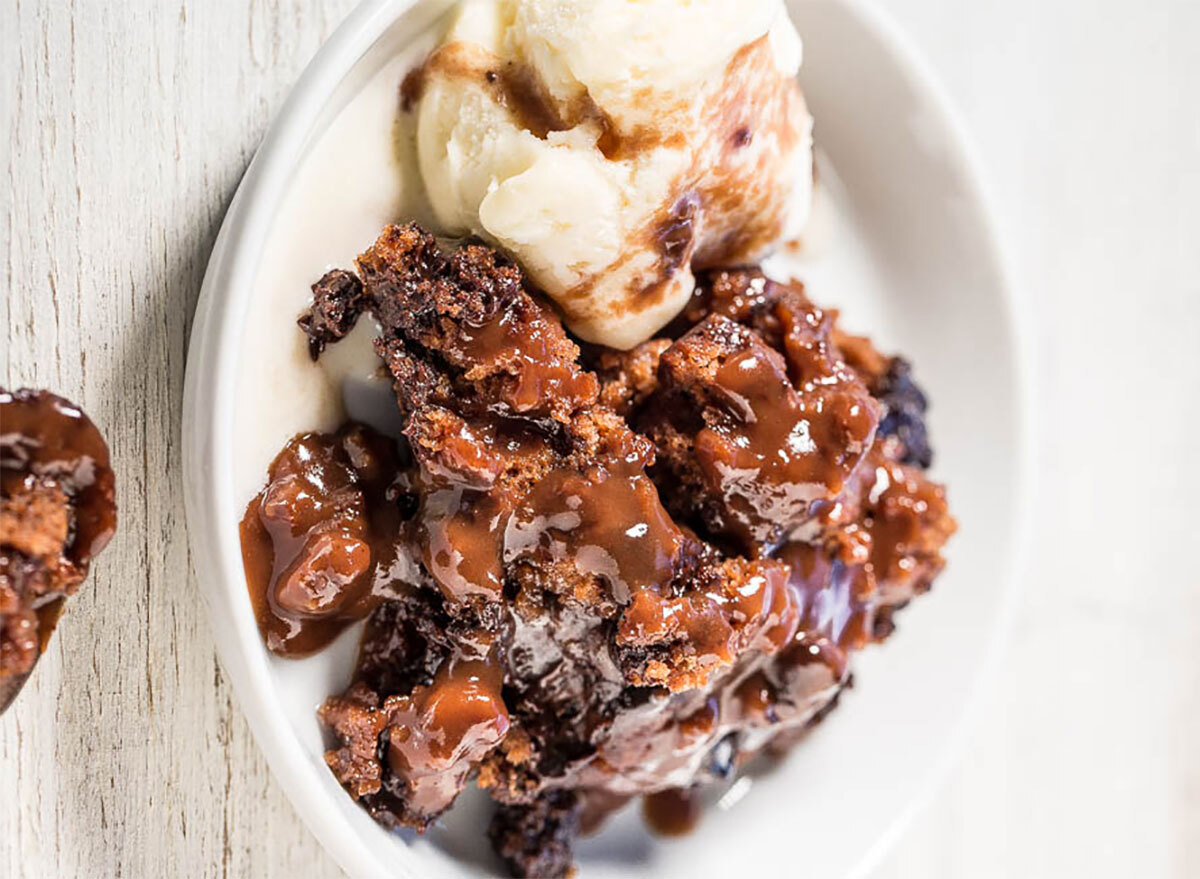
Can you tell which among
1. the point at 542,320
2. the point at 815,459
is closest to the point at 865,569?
the point at 815,459

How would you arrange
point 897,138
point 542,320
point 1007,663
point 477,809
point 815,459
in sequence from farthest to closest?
point 1007,663, point 897,138, point 477,809, point 815,459, point 542,320

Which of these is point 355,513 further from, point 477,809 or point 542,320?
point 477,809

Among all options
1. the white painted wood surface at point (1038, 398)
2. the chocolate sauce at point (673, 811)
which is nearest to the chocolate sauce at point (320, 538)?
the white painted wood surface at point (1038, 398)

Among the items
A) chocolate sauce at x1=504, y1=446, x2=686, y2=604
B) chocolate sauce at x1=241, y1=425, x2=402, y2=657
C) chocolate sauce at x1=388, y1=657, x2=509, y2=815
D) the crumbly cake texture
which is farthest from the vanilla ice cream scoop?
chocolate sauce at x1=388, y1=657, x2=509, y2=815

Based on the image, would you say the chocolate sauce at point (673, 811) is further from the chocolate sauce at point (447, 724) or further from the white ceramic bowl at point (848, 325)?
the chocolate sauce at point (447, 724)

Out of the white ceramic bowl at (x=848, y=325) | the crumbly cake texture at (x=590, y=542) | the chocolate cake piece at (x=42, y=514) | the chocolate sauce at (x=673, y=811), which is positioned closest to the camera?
the chocolate cake piece at (x=42, y=514)
